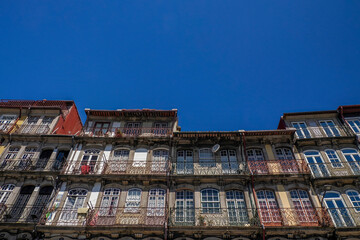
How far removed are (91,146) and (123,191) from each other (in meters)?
4.60

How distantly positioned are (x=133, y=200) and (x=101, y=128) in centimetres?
696

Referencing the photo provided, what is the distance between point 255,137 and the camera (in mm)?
18703

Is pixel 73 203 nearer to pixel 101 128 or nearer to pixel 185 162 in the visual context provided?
pixel 101 128

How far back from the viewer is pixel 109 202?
15625 mm

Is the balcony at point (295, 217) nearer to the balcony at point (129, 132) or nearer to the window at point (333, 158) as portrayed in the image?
the window at point (333, 158)

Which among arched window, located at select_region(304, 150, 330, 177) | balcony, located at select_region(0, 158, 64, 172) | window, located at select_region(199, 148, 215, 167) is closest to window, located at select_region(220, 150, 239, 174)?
window, located at select_region(199, 148, 215, 167)

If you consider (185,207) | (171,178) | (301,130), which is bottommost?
(185,207)

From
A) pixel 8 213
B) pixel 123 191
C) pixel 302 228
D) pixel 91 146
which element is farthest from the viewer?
pixel 91 146

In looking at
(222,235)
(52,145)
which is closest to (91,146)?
(52,145)

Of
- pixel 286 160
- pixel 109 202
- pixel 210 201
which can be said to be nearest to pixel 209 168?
pixel 210 201

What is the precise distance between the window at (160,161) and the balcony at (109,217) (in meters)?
2.79

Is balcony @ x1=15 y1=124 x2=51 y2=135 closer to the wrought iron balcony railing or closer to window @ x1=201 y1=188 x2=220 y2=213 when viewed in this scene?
the wrought iron balcony railing

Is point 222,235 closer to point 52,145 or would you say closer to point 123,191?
point 123,191

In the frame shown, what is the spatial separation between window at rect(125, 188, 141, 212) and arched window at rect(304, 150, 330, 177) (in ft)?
37.7
